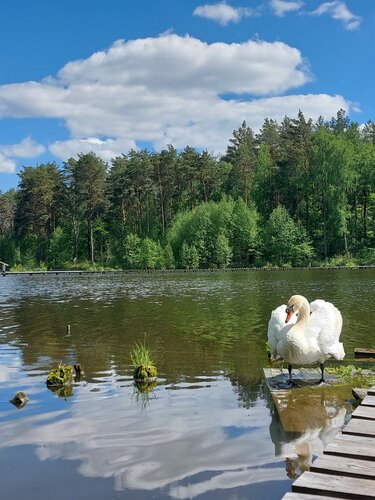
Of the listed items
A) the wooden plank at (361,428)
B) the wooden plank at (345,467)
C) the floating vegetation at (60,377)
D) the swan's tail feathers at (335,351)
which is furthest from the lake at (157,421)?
the wooden plank at (345,467)

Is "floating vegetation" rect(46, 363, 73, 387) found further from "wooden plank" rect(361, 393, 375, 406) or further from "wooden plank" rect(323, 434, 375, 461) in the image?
"wooden plank" rect(323, 434, 375, 461)

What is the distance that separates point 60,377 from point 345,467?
898 cm

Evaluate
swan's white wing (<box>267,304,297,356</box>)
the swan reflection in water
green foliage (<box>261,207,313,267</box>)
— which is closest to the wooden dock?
the swan reflection in water

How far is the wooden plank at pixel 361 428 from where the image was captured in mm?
6395

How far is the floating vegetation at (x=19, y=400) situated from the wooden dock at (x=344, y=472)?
292 inches

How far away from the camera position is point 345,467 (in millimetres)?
5375

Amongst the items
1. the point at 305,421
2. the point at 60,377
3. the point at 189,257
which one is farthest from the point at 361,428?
the point at 189,257

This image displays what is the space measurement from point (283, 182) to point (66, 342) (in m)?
77.1

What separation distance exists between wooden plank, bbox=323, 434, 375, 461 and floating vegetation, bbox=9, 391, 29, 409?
24.6 feet

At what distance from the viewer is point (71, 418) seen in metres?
10.3

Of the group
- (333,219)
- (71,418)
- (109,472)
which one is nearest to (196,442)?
(109,472)

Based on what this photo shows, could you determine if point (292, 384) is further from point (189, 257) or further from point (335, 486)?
point (189, 257)

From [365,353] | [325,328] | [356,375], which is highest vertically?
[325,328]

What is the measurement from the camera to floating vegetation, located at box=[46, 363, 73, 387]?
12891 millimetres
